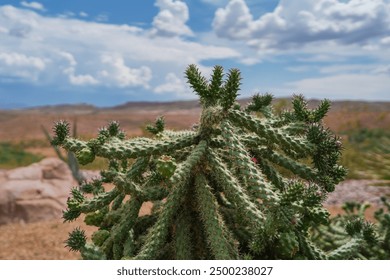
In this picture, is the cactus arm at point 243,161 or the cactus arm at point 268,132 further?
the cactus arm at point 268,132

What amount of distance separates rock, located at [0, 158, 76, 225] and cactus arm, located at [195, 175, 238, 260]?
1079 centimetres

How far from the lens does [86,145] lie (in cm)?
207

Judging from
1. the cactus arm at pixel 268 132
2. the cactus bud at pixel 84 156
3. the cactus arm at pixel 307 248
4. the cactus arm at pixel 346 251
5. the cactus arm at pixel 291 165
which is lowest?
the cactus arm at pixel 346 251

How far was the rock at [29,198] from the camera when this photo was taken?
487 inches

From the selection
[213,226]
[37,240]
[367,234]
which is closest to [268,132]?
[213,226]

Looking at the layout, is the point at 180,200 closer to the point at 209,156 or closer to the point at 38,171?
the point at 209,156

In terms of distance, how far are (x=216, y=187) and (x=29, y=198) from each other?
11.4 meters

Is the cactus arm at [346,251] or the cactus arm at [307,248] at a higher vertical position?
the cactus arm at [307,248]

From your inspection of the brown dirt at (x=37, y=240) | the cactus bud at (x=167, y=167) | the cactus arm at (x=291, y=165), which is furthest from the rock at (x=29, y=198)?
the cactus bud at (x=167, y=167)

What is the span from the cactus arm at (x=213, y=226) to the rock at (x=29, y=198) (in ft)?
35.4

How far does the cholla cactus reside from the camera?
1825 mm

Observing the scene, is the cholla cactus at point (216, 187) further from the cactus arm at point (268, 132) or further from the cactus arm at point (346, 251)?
the cactus arm at point (346, 251)

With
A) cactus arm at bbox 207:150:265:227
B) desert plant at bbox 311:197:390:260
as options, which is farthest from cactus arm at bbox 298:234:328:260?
cactus arm at bbox 207:150:265:227
